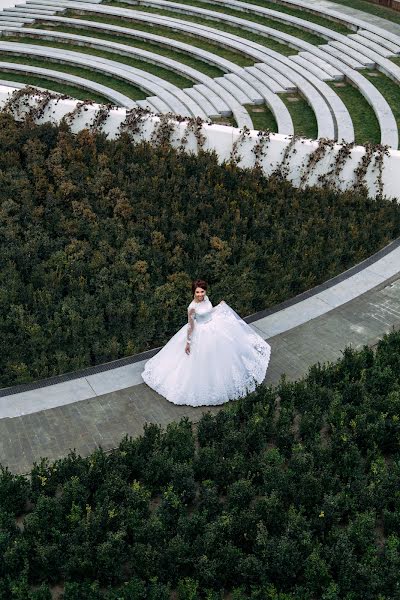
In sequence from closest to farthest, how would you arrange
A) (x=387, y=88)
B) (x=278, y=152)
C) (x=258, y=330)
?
1. (x=258, y=330)
2. (x=278, y=152)
3. (x=387, y=88)

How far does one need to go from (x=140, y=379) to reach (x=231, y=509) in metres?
3.01

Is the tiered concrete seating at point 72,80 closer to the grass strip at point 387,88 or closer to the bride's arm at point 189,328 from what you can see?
the grass strip at point 387,88

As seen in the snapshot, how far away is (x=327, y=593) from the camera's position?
23.0ft

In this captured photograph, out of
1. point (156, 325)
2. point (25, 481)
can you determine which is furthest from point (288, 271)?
point (25, 481)

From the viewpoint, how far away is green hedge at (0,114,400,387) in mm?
11000

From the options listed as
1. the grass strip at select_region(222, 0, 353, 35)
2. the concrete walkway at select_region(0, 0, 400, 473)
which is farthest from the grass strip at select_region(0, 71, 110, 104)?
the concrete walkway at select_region(0, 0, 400, 473)

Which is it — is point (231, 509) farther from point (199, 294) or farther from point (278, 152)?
point (278, 152)

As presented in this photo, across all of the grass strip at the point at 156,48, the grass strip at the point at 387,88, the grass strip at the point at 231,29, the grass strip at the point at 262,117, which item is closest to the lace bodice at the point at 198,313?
the grass strip at the point at 262,117

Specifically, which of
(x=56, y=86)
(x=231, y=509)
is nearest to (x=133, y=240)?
(x=231, y=509)

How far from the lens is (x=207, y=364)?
32.7 feet

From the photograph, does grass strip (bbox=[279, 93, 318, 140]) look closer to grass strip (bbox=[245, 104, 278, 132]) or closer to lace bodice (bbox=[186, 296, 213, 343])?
grass strip (bbox=[245, 104, 278, 132])

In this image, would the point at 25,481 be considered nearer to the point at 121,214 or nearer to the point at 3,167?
the point at 121,214

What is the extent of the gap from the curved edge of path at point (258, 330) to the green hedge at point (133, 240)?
0.16m

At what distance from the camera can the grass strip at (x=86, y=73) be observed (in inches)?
819
